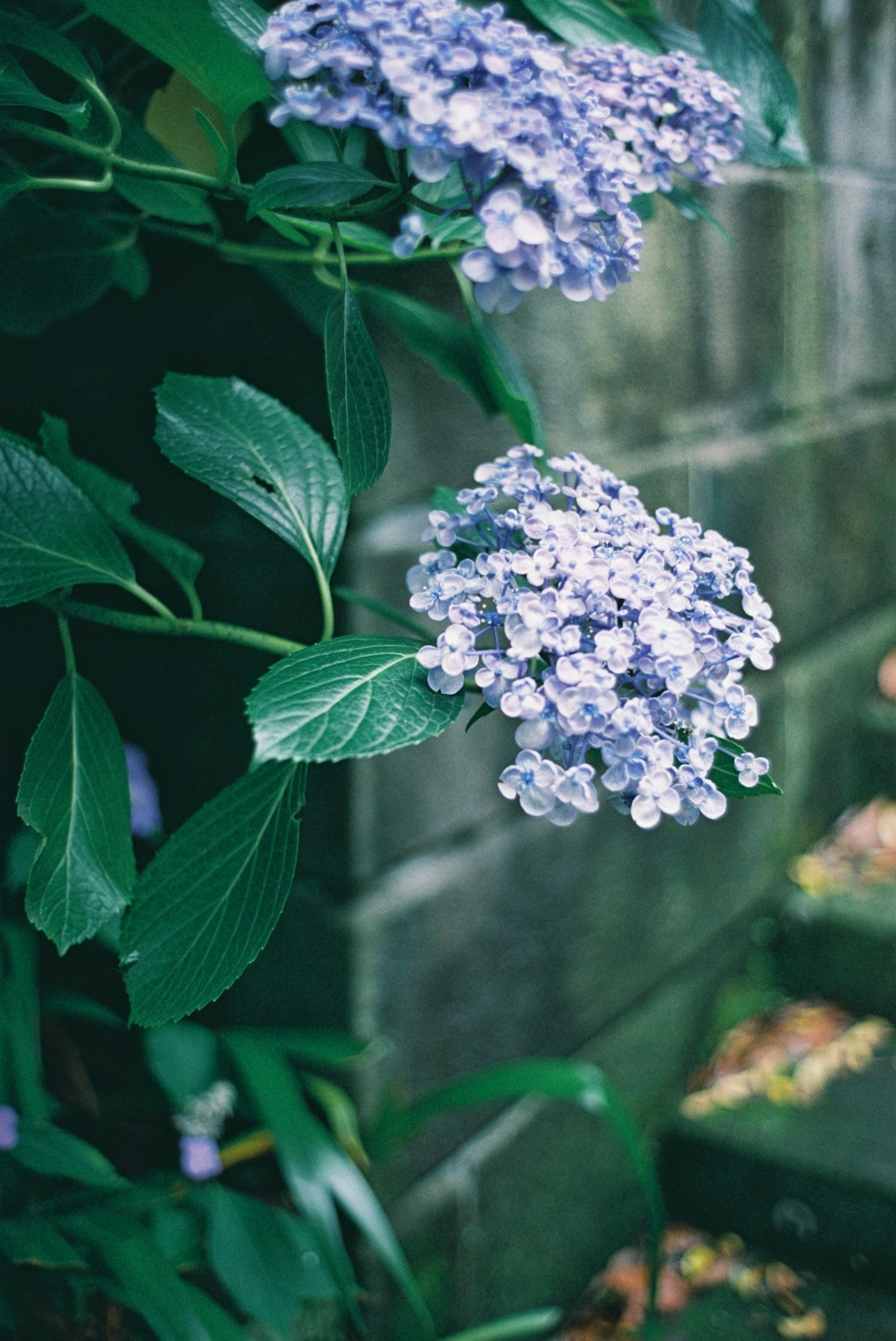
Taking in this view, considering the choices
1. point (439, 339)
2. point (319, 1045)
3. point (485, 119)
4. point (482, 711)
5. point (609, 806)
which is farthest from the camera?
point (609, 806)

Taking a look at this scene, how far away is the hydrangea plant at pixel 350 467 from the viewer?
52 centimetres

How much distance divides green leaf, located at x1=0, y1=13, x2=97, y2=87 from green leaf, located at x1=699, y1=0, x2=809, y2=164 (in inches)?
19.3

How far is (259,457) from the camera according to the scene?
724mm

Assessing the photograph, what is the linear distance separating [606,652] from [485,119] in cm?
24

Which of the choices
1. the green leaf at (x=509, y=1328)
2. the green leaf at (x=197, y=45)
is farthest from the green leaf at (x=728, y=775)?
the green leaf at (x=509, y=1328)

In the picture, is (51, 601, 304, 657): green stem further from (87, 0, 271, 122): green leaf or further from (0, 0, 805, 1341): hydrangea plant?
(87, 0, 271, 122): green leaf

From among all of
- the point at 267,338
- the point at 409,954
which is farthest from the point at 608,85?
the point at 409,954

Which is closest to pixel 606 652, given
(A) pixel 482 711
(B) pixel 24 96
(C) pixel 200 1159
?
(A) pixel 482 711

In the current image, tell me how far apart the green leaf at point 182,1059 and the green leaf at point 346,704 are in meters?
0.86

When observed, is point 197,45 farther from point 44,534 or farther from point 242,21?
point 44,534

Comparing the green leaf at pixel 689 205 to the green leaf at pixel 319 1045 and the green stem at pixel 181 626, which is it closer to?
the green stem at pixel 181 626

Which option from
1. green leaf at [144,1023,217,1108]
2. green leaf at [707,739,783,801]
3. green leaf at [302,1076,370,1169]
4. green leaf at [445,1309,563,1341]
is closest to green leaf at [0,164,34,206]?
green leaf at [707,739,783,801]

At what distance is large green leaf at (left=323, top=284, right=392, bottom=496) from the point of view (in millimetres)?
606

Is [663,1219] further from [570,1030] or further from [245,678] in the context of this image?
[245,678]
